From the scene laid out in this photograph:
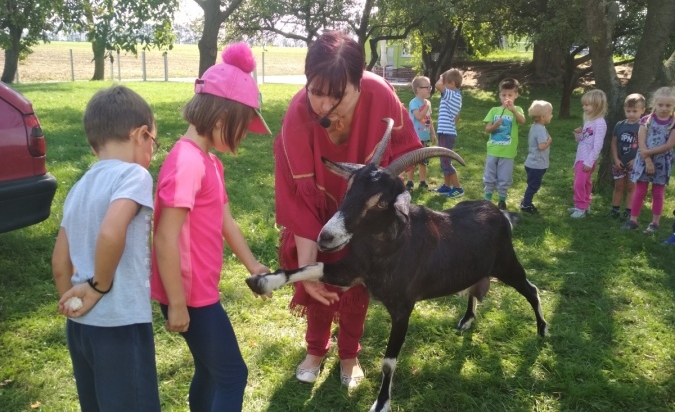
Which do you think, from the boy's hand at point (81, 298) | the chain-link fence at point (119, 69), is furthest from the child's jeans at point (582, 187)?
the chain-link fence at point (119, 69)

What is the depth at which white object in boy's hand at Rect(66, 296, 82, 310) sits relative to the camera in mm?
1933

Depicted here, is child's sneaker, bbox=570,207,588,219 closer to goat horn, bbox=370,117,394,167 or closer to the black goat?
the black goat

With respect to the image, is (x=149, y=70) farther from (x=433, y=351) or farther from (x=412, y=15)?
(x=433, y=351)

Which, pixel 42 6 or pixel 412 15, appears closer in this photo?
pixel 42 6

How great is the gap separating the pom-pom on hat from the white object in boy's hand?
928mm

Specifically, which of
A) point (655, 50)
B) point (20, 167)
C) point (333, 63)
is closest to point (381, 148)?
point (333, 63)

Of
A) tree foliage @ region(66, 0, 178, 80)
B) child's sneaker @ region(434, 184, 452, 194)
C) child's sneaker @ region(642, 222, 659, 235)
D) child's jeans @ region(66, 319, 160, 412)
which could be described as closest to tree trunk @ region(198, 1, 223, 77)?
tree foliage @ region(66, 0, 178, 80)

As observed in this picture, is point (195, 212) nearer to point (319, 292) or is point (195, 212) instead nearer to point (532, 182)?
point (319, 292)

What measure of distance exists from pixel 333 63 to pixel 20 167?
9.56ft

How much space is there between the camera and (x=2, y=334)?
376 cm

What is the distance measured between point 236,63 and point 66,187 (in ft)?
17.7

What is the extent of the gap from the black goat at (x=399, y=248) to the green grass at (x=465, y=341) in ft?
1.44

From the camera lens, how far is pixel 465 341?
4.02 metres

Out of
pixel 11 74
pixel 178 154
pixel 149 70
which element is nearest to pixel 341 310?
pixel 178 154
